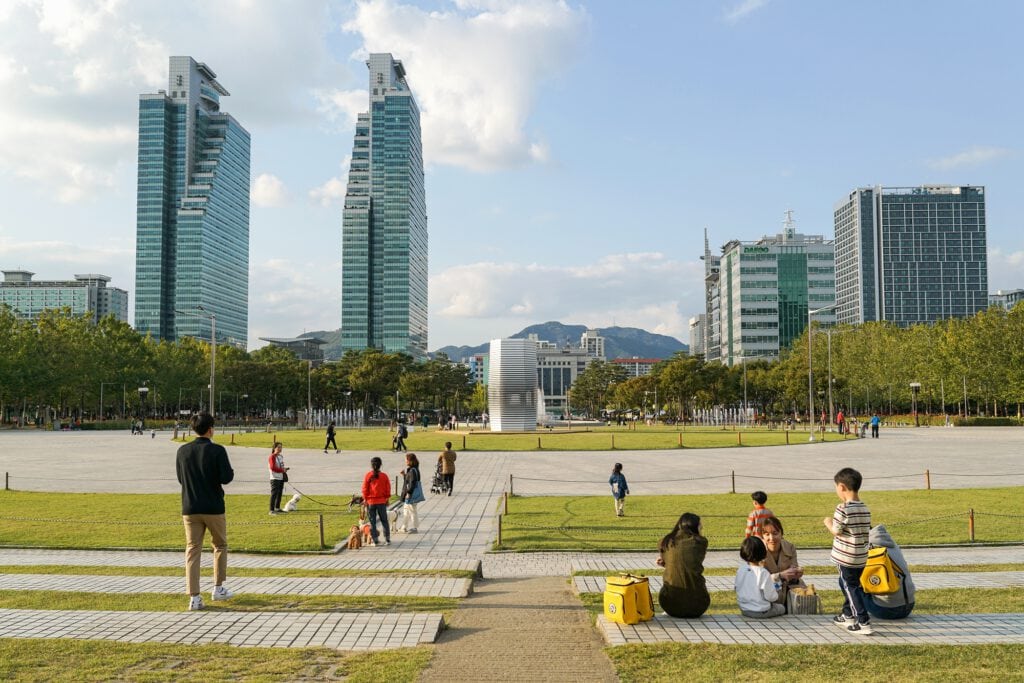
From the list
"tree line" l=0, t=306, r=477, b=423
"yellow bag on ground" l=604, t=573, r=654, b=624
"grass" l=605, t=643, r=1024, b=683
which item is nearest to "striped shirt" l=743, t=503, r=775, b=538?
"yellow bag on ground" l=604, t=573, r=654, b=624

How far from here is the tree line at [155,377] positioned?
8319 centimetres

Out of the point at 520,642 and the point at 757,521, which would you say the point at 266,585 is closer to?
the point at 520,642

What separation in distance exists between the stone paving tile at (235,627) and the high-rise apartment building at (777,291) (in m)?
158

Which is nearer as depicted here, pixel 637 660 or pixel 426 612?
pixel 637 660

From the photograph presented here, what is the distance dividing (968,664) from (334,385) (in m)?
112

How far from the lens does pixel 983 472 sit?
88.2 feet

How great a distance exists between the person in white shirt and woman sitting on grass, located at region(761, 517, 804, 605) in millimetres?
137

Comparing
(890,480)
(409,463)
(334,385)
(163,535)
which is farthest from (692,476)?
(334,385)

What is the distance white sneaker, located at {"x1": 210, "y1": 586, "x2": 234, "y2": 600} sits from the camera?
9.19 metres

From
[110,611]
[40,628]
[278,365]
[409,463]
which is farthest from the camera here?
[278,365]

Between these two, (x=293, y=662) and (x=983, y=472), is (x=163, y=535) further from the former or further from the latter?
(x=983, y=472)

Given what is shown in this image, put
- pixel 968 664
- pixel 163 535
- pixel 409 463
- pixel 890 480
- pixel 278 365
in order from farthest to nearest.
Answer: pixel 278 365
pixel 890 480
pixel 409 463
pixel 163 535
pixel 968 664

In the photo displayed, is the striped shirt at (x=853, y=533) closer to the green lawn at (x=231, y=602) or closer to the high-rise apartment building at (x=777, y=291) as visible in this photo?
the green lawn at (x=231, y=602)

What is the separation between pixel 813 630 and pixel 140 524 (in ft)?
44.6
